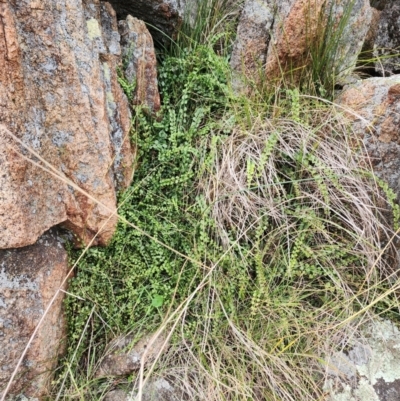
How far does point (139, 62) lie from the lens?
205 centimetres

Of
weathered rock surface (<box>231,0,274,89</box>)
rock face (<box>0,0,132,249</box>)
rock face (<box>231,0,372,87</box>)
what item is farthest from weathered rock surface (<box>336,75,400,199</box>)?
rock face (<box>0,0,132,249</box>)

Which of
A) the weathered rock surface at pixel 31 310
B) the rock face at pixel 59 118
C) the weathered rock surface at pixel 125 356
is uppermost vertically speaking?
the rock face at pixel 59 118

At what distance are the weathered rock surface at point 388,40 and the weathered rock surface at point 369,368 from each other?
4.64ft

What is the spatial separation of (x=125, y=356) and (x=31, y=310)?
18.1 inches

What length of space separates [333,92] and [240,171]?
70 centimetres

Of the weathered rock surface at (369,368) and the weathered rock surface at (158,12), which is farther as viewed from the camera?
the weathered rock surface at (158,12)

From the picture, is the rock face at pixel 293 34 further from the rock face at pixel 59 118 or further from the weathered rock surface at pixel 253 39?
the rock face at pixel 59 118

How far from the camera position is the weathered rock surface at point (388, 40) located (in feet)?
7.73

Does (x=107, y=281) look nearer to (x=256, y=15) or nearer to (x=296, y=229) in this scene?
(x=296, y=229)

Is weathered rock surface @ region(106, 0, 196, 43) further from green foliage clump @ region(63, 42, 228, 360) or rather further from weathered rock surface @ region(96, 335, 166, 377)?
weathered rock surface @ region(96, 335, 166, 377)

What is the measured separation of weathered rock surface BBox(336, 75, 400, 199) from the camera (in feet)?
6.57

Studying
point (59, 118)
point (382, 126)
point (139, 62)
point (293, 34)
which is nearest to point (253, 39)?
point (293, 34)

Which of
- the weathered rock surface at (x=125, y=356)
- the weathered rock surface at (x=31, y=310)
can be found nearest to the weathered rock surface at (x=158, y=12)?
the weathered rock surface at (x=31, y=310)

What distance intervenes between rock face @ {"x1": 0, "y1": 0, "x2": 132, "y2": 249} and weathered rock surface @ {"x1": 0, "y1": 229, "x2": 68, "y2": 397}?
102 mm
